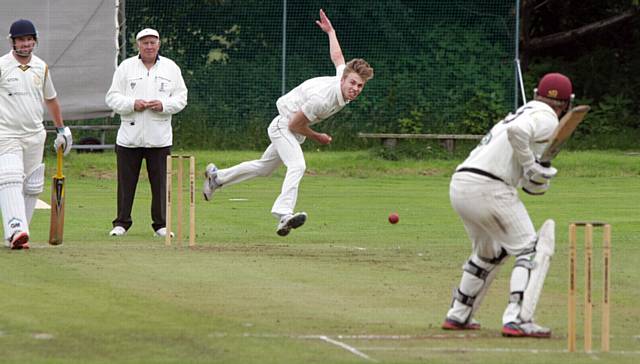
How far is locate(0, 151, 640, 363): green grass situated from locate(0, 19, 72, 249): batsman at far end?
336 mm

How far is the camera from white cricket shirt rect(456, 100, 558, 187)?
350 inches

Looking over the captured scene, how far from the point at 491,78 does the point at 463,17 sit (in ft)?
4.11

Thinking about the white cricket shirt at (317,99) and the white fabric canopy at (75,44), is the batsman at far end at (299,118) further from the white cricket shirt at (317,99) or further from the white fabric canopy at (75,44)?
the white fabric canopy at (75,44)

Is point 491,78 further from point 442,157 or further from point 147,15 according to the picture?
point 147,15

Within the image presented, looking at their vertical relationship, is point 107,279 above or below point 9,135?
below

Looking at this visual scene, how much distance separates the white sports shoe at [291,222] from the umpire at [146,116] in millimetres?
1557

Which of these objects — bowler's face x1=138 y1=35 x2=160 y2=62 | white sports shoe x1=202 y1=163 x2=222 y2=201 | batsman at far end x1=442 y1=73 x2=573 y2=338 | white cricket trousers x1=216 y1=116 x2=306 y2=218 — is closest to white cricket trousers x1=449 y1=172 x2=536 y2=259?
batsman at far end x1=442 y1=73 x2=573 y2=338

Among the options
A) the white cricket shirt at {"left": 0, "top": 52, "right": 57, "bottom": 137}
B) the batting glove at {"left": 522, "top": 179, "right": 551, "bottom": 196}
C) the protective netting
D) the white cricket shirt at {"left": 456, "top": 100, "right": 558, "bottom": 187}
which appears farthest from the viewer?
the protective netting

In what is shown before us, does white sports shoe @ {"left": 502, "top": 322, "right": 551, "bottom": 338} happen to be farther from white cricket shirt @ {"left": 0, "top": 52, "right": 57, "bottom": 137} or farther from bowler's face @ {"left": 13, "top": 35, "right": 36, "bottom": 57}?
bowler's face @ {"left": 13, "top": 35, "right": 36, "bottom": 57}

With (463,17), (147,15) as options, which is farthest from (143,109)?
(463,17)

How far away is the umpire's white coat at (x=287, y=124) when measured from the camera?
549 inches

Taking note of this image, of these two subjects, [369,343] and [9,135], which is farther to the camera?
[9,135]

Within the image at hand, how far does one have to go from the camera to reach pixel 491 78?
26.4m

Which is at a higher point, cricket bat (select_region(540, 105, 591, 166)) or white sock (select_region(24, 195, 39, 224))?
cricket bat (select_region(540, 105, 591, 166))
